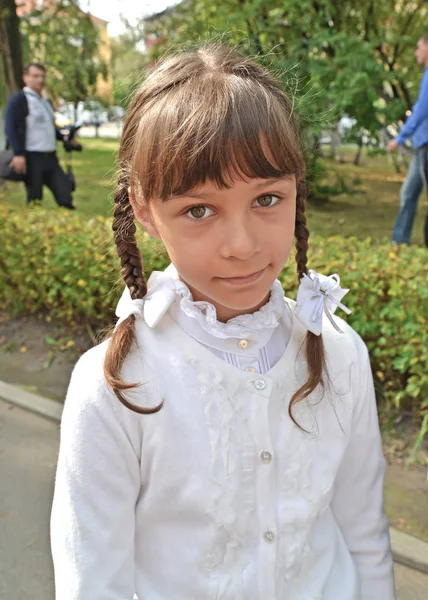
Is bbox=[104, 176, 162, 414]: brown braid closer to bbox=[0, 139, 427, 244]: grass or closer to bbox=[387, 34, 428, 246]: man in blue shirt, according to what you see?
bbox=[0, 139, 427, 244]: grass

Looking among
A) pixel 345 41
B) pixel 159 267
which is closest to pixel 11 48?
pixel 345 41

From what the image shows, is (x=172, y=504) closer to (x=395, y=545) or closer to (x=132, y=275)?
(x=132, y=275)

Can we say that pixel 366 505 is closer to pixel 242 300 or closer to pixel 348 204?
pixel 242 300

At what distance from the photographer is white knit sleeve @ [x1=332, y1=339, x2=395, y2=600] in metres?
1.43

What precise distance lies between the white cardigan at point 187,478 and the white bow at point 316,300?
3.2 inches

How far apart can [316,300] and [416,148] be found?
16.7ft

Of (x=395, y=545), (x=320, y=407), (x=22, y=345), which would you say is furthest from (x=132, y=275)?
(x=22, y=345)

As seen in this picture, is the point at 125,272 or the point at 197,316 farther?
the point at 125,272

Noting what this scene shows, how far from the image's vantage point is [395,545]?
256cm

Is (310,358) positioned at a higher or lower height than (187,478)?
higher

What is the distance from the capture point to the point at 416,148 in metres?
5.95

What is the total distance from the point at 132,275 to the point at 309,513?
2.05ft

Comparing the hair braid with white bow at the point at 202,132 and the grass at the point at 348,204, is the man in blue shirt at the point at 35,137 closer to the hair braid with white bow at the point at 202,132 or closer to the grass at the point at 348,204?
the grass at the point at 348,204

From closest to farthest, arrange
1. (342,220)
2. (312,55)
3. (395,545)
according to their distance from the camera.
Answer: (395,545) → (312,55) → (342,220)
